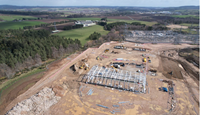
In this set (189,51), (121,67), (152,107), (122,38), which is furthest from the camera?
(122,38)

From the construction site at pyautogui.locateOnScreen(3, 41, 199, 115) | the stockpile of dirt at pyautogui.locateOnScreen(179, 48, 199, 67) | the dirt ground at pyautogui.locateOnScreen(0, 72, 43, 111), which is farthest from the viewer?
the stockpile of dirt at pyautogui.locateOnScreen(179, 48, 199, 67)

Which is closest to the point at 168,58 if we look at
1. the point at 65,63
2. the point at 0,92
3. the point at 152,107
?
the point at 152,107

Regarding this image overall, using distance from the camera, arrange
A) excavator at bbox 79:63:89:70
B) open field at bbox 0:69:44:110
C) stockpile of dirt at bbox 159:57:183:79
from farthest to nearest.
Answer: excavator at bbox 79:63:89:70 < stockpile of dirt at bbox 159:57:183:79 < open field at bbox 0:69:44:110

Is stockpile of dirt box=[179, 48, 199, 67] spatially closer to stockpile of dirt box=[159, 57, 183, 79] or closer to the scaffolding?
stockpile of dirt box=[159, 57, 183, 79]

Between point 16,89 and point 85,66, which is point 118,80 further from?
point 16,89

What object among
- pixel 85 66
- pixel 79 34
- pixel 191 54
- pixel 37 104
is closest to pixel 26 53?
pixel 85 66

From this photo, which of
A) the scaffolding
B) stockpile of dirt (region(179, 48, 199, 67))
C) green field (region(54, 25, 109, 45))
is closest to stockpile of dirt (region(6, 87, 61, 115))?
the scaffolding

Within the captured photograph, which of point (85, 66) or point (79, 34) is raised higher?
point (79, 34)

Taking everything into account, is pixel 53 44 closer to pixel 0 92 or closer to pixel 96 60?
pixel 96 60
